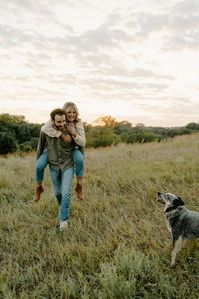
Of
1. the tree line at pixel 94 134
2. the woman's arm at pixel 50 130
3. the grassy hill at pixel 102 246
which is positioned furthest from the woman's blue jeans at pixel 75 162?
the tree line at pixel 94 134

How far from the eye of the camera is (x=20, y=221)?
5.84 metres

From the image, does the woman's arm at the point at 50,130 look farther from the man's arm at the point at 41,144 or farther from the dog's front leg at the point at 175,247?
the dog's front leg at the point at 175,247

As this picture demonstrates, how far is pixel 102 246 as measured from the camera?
4.38 meters

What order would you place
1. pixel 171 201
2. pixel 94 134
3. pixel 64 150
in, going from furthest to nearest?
pixel 94 134 < pixel 64 150 < pixel 171 201

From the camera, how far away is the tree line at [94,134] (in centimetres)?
3134

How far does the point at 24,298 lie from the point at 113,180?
13.3 ft

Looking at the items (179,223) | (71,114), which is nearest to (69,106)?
(71,114)

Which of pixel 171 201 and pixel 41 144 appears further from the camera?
pixel 41 144

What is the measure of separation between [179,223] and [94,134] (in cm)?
2949

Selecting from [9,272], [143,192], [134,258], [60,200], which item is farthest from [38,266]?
[143,192]

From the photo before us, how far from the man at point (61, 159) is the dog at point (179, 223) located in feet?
5.61

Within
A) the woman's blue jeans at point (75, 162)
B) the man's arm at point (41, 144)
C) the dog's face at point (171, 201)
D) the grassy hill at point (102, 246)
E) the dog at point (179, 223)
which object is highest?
the man's arm at point (41, 144)

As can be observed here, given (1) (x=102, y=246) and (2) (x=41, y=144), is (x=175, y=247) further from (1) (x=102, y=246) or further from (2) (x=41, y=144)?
(2) (x=41, y=144)

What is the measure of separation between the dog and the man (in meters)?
1.71
